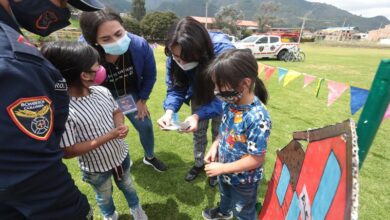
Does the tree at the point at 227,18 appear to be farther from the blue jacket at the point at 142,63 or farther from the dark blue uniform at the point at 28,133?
the dark blue uniform at the point at 28,133

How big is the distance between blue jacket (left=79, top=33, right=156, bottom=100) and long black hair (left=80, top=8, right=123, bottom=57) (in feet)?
1.06

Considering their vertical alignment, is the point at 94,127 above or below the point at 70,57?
below

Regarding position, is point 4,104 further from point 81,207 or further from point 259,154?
point 259,154

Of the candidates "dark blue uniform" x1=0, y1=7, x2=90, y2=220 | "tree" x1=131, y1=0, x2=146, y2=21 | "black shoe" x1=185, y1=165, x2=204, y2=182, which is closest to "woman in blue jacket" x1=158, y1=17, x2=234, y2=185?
"black shoe" x1=185, y1=165, x2=204, y2=182

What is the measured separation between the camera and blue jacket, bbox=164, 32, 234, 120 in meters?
2.07

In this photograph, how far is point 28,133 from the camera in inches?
30.2

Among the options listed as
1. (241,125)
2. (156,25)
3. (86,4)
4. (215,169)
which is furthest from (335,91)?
(156,25)

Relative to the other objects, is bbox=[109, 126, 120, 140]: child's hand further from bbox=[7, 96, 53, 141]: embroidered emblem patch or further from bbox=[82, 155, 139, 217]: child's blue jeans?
bbox=[7, 96, 53, 141]: embroidered emblem patch

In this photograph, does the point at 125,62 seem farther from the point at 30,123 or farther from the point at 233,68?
the point at 30,123

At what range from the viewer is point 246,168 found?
1.54 metres

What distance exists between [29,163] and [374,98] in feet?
4.53

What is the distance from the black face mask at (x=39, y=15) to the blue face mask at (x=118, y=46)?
1044 millimetres

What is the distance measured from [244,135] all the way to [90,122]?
102 cm

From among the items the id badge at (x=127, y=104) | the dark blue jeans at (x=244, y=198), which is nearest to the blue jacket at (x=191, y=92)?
the id badge at (x=127, y=104)
